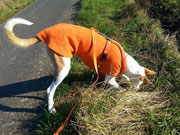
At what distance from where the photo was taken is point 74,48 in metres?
2.38

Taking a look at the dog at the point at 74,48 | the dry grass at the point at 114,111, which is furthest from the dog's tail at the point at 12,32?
the dry grass at the point at 114,111

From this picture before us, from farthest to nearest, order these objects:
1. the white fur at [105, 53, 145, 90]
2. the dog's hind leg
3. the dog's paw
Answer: the white fur at [105, 53, 145, 90] → the dog's paw → the dog's hind leg

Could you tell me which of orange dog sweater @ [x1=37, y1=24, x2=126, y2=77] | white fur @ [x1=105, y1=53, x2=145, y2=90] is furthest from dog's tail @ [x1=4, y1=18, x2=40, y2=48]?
white fur @ [x1=105, y1=53, x2=145, y2=90]

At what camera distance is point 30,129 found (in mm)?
2346

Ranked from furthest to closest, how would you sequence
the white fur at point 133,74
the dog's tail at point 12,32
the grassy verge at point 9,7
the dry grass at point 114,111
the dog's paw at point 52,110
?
1. the grassy verge at point 9,7
2. the white fur at point 133,74
3. the dog's paw at point 52,110
4. the dog's tail at point 12,32
5. the dry grass at point 114,111

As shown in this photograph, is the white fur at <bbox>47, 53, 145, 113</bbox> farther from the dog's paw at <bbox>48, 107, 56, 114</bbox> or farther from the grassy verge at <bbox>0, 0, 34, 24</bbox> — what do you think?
the grassy verge at <bbox>0, 0, 34, 24</bbox>

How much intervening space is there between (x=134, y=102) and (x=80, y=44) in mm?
1264

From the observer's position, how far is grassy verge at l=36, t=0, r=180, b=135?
→ 6.81ft

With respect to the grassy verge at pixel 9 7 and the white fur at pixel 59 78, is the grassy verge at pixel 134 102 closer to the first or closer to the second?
the white fur at pixel 59 78

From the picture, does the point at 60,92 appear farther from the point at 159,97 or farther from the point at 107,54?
the point at 159,97

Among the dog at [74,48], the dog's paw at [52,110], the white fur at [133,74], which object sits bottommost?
the dog's paw at [52,110]

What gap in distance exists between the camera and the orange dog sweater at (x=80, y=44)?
2.27 meters

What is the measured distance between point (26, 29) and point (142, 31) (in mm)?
4114

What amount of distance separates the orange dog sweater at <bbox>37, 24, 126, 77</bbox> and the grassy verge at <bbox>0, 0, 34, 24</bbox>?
5705 mm
